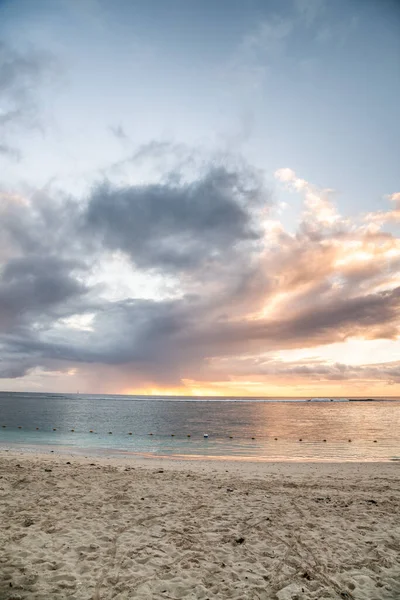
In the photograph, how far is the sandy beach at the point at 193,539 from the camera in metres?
7.30

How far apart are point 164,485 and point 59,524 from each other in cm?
599

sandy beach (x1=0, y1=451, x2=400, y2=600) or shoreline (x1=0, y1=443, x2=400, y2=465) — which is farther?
shoreline (x1=0, y1=443, x2=400, y2=465)

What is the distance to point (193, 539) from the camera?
9.46m

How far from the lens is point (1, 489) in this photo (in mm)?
13445

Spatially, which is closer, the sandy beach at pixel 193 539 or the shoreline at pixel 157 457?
the sandy beach at pixel 193 539

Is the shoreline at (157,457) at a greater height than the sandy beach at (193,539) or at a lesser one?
lesser

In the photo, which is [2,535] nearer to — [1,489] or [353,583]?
[1,489]

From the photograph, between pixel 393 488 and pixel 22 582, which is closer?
pixel 22 582

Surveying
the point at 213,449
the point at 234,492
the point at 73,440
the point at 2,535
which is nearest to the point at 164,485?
the point at 234,492

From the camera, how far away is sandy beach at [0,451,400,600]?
7.30 meters

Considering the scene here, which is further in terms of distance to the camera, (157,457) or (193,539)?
(157,457)

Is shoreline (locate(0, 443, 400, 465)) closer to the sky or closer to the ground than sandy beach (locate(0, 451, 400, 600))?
closer to the ground

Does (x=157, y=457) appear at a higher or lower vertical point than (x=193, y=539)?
lower

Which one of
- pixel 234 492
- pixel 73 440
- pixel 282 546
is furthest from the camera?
pixel 73 440
